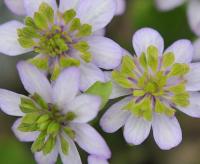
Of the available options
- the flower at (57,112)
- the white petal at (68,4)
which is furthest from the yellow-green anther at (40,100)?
the white petal at (68,4)

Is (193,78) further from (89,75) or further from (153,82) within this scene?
(89,75)

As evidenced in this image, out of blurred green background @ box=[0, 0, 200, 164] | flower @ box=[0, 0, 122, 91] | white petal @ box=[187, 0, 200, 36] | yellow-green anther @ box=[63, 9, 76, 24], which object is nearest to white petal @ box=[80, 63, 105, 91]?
flower @ box=[0, 0, 122, 91]

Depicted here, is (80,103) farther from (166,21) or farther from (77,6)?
(166,21)

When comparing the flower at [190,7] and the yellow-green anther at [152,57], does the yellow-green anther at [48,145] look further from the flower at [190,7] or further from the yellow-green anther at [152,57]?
the flower at [190,7]

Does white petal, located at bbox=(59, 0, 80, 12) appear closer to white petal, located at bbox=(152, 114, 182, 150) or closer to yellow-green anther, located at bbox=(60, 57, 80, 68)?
yellow-green anther, located at bbox=(60, 57, 80, 68)

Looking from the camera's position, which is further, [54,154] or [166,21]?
[166,21]

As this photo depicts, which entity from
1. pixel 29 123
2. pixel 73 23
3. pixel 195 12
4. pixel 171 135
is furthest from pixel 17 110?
pixel 195 12
